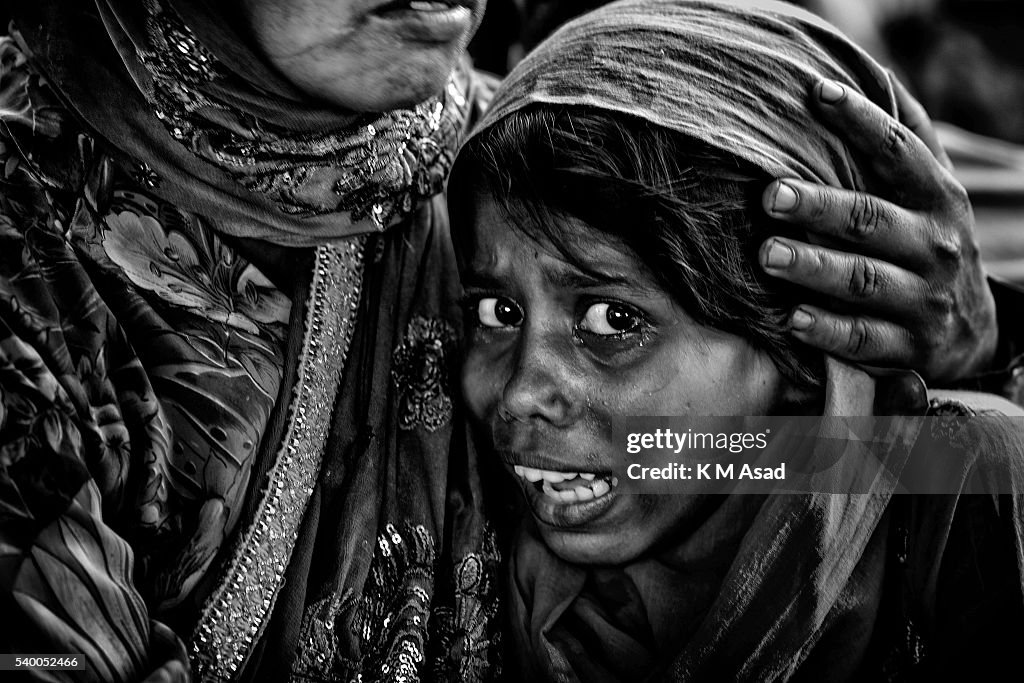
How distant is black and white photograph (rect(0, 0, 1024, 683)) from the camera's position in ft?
3.81

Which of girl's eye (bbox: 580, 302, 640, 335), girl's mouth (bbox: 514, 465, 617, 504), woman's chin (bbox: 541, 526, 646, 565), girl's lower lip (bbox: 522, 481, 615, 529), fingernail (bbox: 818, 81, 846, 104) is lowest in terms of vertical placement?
woman's chin (bbox: 541, 526, 646, 565)

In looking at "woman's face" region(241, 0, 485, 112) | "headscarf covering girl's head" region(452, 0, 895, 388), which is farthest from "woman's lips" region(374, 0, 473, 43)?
"headscarf covering girl's head" region(452, 0, 895, 388)

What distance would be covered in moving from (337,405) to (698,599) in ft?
1.57

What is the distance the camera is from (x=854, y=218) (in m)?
1.20

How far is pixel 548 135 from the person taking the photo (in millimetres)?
1176

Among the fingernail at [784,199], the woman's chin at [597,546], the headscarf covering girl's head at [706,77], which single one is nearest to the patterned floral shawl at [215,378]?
the woman's chin at [597,546]

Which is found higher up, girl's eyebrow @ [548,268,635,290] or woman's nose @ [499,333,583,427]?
girl's eyebrow @ [548,268,635,290]

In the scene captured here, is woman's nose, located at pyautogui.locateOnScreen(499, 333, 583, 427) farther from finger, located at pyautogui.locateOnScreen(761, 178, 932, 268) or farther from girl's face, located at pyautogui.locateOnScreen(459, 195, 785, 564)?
finger, located at pyautogui.locateOnScreen(761, 178, 932, 268)

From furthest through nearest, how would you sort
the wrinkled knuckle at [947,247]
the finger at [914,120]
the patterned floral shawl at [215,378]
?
the finger at [914,120], the wrinkled knuckle at [947,247], the patterned floral shawl at [215,378]

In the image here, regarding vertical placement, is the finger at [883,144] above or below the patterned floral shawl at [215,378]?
above

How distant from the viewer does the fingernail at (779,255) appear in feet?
3.80

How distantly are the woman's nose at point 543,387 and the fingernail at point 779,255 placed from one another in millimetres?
243

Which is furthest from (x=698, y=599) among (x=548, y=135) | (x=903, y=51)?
(x=903, y=51)

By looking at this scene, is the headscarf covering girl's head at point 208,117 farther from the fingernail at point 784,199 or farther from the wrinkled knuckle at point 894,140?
the wrinkled knuckle at point 894,140
